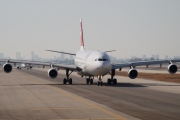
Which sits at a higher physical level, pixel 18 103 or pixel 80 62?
pixel 80 62

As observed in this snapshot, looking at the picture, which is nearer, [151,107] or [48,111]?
[48,111]

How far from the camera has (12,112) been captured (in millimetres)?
21953

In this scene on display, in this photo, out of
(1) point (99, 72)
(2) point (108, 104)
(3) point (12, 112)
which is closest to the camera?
(3) point (12, 112)

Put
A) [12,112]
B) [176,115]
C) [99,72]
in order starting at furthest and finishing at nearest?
1. [99,72]
2. [12,112]
3. [176,115]

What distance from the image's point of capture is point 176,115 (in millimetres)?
20625

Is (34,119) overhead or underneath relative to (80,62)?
underneath

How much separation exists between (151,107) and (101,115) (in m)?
4.85

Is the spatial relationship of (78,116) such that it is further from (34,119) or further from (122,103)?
(122,103)

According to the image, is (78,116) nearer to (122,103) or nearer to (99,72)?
(122,103)

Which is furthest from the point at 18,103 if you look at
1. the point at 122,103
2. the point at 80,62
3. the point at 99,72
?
the point at 80,62

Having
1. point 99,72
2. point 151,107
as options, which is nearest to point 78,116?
point 151,107

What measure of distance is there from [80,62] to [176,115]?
33418mm

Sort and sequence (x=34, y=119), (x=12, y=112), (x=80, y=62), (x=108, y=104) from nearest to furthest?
1. (x=34, y=119)
2. (x=12, y=112)
3. (x=108, y=104)
4. (x=80, y=62)

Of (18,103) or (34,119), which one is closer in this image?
(34,119)
